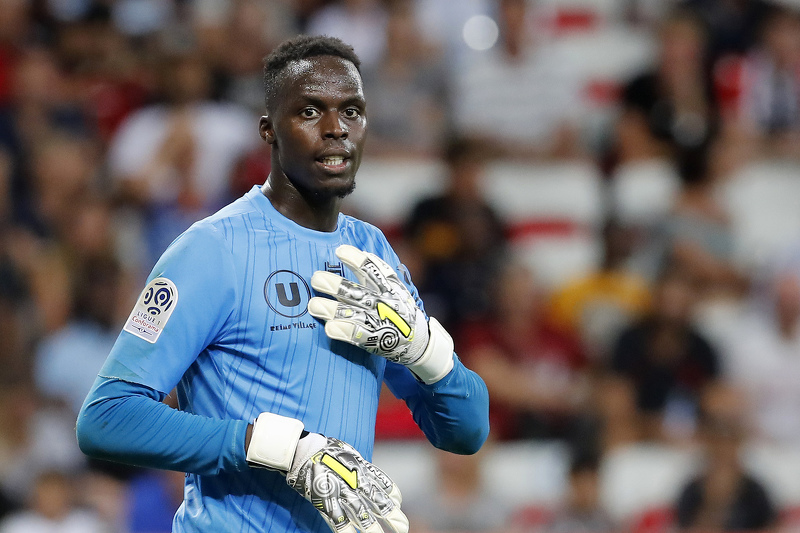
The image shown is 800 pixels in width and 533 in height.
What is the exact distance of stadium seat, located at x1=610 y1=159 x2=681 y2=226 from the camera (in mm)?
8461

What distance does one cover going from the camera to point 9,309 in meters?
7.12

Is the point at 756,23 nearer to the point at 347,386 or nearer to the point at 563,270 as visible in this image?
the point at 563,270

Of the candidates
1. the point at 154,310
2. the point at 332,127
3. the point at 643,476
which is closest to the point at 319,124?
the point at 332,127

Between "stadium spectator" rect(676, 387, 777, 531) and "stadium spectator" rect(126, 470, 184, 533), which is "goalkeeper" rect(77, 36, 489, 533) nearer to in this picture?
"stadium spectator" rect(126, 470, 184, 533)

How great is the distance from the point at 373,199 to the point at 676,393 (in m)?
2.68

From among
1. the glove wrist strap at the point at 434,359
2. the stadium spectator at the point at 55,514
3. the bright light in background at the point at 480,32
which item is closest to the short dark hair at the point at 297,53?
the glove wrist strap at the point at 434,359

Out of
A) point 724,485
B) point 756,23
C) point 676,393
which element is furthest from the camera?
point 756,23


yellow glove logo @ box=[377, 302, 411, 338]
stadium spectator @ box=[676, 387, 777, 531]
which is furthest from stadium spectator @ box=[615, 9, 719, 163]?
yellow glove logo @ box=[377, 302, 411, 338]

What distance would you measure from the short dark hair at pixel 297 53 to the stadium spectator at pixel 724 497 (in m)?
4.67

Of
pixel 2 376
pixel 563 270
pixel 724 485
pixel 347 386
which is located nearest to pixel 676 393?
pixel 724 485

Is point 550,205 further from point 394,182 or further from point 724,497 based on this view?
point 724,497

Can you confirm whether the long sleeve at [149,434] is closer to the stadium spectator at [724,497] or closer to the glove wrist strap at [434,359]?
the glove wrist strap at [434,359]

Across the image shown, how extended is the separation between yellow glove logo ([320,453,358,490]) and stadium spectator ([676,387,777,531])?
15.2 ft

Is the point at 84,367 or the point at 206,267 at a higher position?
the point at 84,367
